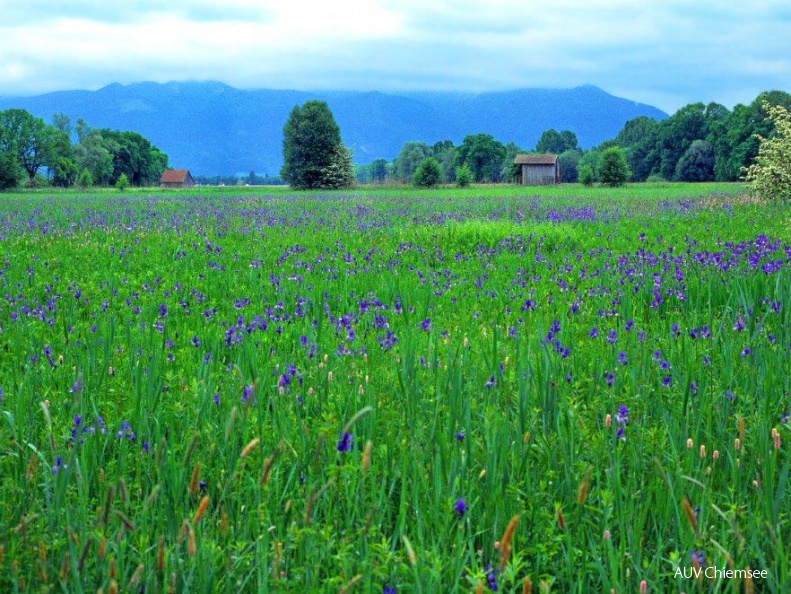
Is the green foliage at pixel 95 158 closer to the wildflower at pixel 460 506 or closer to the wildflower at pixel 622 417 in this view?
the wildflower at pixel 622 417

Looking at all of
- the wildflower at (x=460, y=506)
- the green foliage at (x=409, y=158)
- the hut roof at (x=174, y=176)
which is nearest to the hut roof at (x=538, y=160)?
the green foliage at (x=409, y=158)

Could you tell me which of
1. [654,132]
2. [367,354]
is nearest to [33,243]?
[367,354]

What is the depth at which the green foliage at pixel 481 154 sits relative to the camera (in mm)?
128000

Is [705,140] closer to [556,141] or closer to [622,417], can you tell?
[556,141]

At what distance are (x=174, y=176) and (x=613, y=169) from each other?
338 feet

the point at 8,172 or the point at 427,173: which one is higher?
the point at 8,172

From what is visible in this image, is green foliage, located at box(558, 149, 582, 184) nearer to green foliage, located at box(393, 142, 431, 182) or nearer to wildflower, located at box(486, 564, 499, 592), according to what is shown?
green foliage, located at box(393, 142, 431, 182)

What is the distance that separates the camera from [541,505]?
99.9 inches

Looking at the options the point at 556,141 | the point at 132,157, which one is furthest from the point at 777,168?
the point at 556,141

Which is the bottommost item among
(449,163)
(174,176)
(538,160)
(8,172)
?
(8,172)

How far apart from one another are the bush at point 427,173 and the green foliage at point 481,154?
65.2 m

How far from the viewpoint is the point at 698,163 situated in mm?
99875

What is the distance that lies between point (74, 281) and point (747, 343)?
649 centimetres

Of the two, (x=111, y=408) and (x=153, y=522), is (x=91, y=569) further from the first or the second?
(x=111, y=408)
